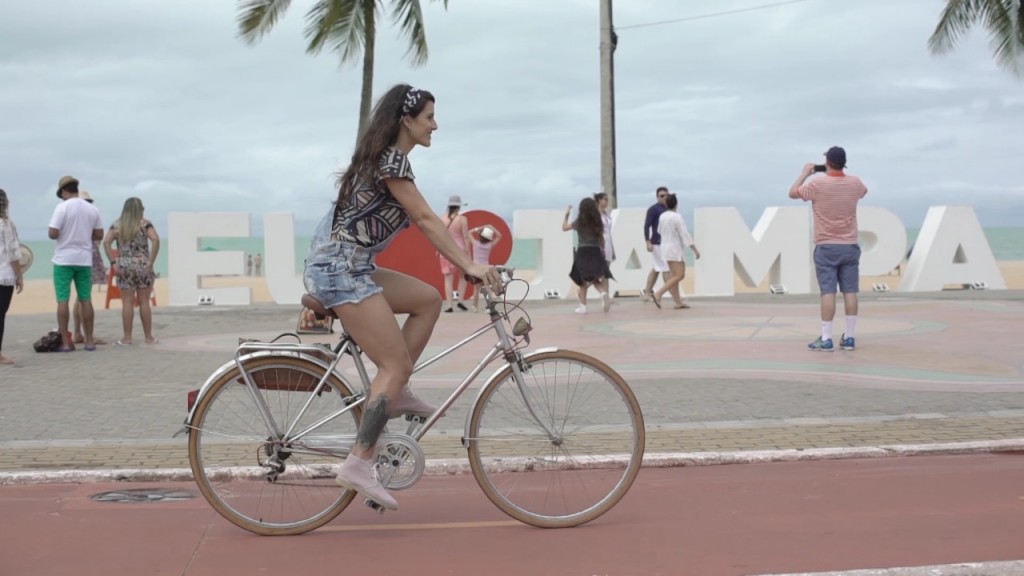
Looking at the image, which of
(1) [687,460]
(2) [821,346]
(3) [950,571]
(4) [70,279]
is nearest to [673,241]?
(2) [821,346]

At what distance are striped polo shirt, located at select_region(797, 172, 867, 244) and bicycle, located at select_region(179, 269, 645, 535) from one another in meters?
6.81

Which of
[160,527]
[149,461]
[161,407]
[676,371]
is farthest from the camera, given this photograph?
[676,371]

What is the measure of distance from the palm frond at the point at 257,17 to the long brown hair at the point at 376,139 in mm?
16944

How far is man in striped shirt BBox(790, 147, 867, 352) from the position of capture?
11.6m

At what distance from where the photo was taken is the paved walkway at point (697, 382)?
7.60m

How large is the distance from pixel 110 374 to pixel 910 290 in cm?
1755

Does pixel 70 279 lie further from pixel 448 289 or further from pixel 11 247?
pixel 448 289

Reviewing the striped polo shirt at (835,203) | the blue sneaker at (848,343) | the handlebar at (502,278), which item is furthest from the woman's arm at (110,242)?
the handlebar at (502,278)

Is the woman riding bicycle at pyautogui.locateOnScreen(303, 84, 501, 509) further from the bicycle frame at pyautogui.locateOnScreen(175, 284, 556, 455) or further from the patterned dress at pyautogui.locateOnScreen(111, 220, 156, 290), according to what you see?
the patterned dress at pyautogui.locateOnScreen(111, 220, 156, 290)

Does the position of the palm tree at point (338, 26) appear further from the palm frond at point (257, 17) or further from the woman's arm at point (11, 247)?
the woman's arm at point (11, 247)

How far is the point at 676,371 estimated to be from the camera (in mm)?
10812

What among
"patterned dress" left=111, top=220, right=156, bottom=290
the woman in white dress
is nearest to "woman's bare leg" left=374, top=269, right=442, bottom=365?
"patterned dress" left=111, top=220, right=156, bottom=290

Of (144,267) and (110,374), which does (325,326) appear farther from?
(110,374)

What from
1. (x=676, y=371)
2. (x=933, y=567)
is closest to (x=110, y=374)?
(x=676, y=371)
